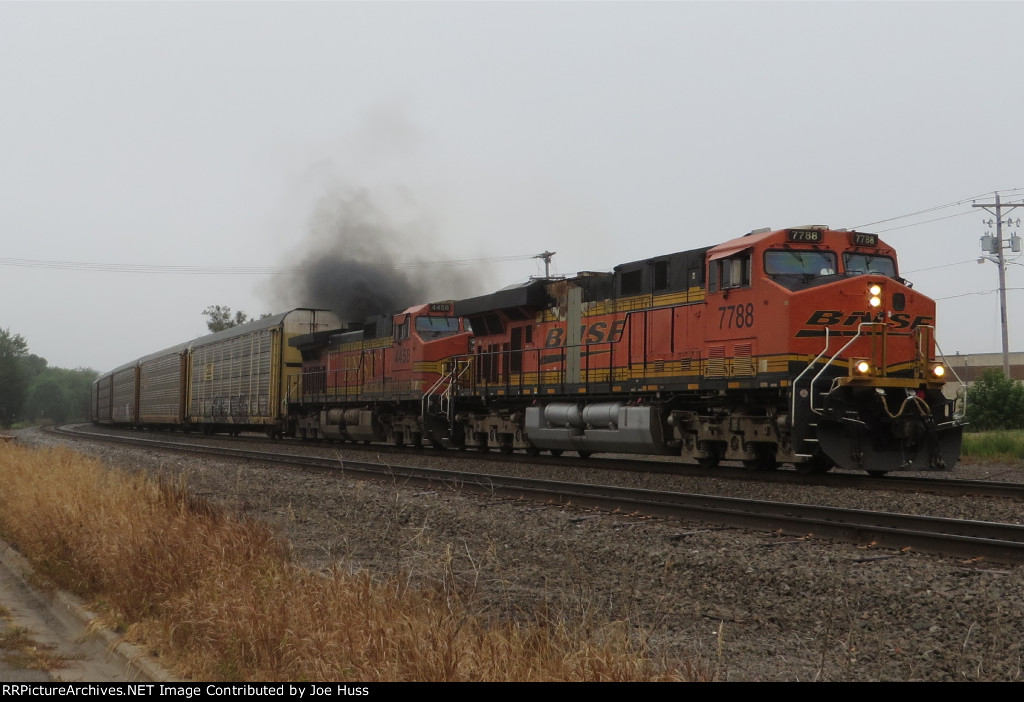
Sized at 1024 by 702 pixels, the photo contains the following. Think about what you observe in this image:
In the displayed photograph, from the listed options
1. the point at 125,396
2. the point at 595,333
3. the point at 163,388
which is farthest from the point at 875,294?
the point at 125,396

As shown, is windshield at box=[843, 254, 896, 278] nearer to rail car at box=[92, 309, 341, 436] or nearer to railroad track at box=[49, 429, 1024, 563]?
railroad track at box=[49, 429, 1024, 563]

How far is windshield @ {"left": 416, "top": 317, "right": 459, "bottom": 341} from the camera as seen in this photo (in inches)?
882

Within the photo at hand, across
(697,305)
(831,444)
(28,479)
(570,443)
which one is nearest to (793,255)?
(697,305)

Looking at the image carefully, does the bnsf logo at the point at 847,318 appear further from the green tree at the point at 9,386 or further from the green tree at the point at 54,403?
the green tree at the point at 54,403

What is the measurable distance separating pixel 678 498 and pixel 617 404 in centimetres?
524

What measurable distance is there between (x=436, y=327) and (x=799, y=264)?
36.3ft

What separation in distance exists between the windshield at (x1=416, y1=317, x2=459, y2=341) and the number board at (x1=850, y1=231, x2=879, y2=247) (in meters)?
11.0

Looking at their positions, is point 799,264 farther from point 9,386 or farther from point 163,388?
point 9,386

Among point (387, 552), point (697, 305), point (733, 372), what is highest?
point (697, 305)

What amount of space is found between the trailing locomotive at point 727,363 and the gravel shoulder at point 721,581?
177 centimetres

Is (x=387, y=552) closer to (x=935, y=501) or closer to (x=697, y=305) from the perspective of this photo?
(x=935, y=501)

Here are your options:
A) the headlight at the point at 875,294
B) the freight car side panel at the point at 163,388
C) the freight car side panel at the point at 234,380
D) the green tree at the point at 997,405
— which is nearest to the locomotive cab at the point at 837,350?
the headlight at the point at 875,294

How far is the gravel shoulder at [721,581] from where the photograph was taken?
15.2ft
